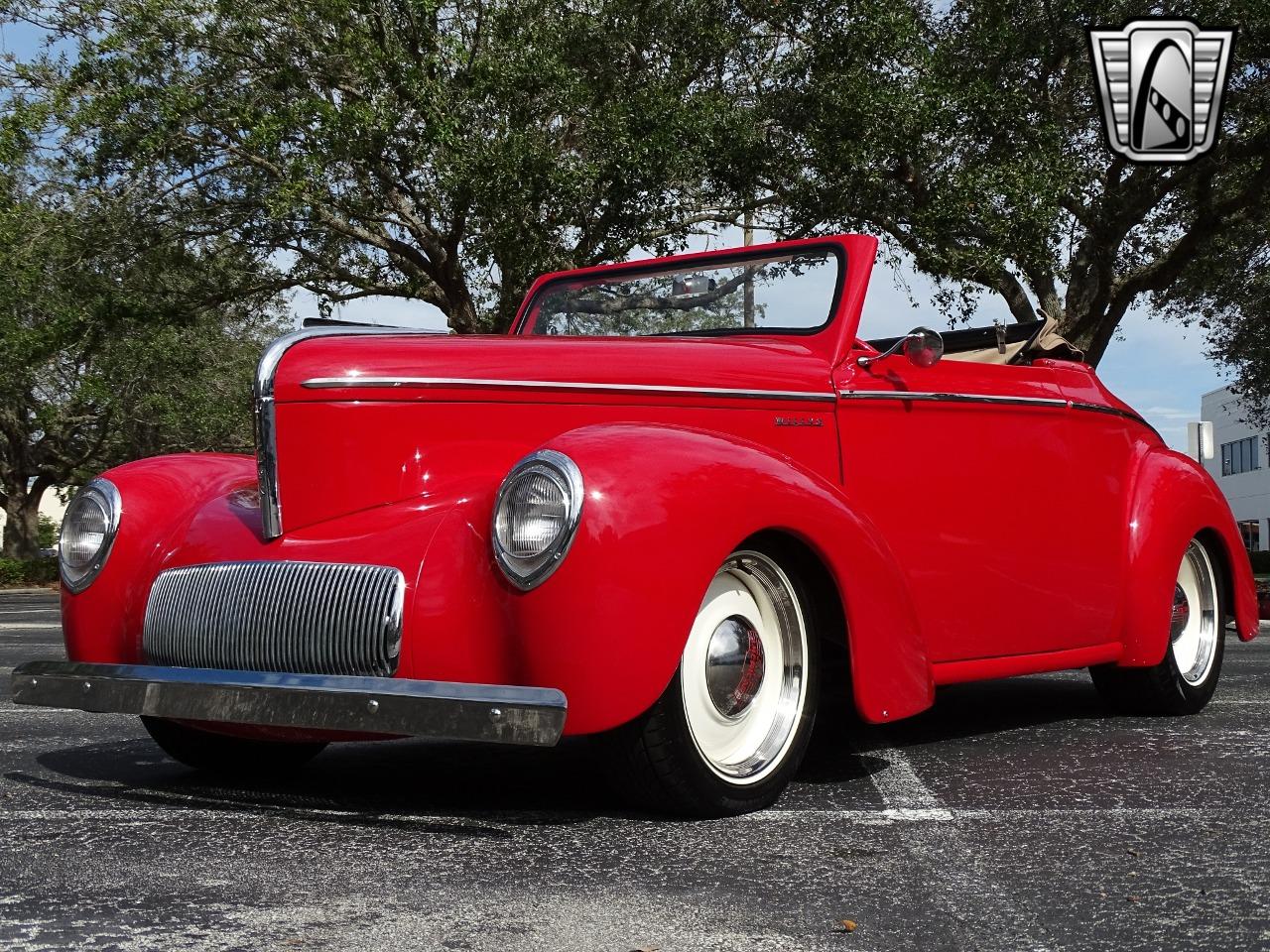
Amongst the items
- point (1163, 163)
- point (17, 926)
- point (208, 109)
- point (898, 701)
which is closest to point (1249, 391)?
point (1163, 163)

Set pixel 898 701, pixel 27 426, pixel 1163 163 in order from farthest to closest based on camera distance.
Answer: pixel 27 426 → pixel 1163 163 → pixel 898 701

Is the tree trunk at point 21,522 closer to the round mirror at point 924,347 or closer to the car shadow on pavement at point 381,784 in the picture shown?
the car shadow on pavement at point 381,784

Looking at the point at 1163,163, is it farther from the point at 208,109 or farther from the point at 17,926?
the point at 17,926

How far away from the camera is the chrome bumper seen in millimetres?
3332

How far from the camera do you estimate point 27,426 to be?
35844mm

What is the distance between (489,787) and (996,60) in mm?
14435

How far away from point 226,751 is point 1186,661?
3.96 metres

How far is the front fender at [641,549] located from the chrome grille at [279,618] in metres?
0.38

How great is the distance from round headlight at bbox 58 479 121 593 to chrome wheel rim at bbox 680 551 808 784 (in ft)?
6.13

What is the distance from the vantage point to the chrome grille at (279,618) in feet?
11.9

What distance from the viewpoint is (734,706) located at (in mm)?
3922

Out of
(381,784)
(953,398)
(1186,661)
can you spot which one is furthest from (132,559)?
(1186,661)

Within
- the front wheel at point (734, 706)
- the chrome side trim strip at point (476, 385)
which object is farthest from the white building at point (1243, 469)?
the front wheel at point (734, 706)

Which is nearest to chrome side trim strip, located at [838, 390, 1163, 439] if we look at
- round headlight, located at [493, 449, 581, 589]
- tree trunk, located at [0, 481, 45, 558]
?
round headlight, located at [493, 449, 581, 589]
